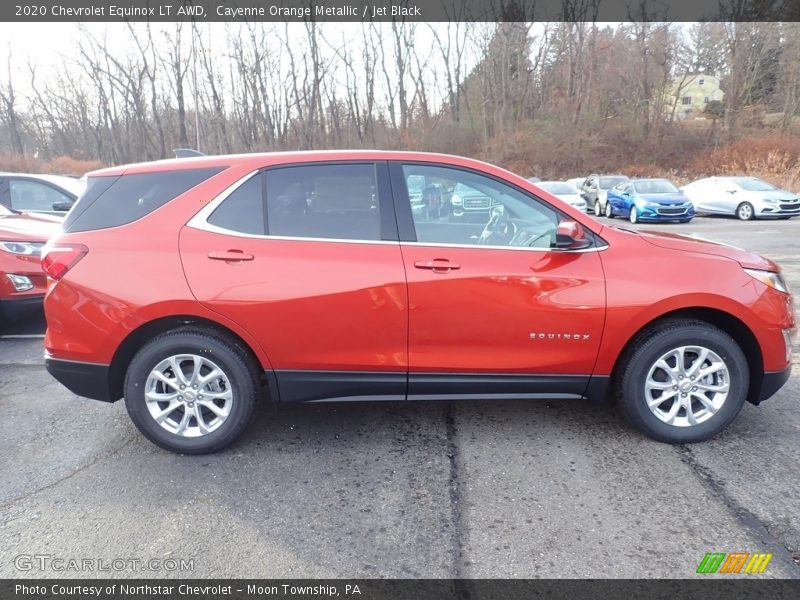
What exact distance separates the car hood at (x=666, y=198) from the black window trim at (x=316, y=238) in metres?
16.3

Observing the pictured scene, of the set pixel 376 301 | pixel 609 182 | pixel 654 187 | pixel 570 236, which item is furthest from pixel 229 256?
pixel 609 182

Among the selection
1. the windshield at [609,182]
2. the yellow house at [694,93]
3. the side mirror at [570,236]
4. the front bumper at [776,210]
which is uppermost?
the yellow house at [694,93]

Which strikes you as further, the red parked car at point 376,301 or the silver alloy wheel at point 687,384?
the silver alloy wheel at point 687,384

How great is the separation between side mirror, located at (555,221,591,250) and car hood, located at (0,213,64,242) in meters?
4.95

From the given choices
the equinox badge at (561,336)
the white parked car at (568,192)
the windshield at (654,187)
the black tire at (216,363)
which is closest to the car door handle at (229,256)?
the black tire at (216,363)

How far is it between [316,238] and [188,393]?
124 centimetres

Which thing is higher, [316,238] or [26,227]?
[316,238]

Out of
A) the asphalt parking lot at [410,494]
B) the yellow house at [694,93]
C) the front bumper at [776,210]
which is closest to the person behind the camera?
the asphalt parking lot at [410,494]

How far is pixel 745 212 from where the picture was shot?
1764cm

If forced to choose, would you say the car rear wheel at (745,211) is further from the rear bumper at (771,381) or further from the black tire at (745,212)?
the rear bumper at (771,381)

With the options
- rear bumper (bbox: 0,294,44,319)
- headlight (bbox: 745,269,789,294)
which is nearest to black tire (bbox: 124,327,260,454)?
headlight (bbox: 745,269,789,294)

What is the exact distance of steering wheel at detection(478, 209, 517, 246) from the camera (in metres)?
3.32

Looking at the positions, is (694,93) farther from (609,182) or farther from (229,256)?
(229,256)

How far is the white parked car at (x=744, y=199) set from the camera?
55.8 feet
